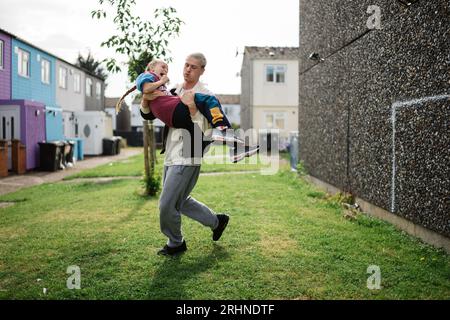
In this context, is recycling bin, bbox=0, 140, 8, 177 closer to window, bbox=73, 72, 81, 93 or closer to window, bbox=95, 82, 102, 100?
window, bbox=73, 72, 81, 93

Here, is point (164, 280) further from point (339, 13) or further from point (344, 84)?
point (339, 13)

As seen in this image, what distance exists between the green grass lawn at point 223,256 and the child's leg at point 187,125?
44.3 inches

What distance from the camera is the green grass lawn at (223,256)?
356cm

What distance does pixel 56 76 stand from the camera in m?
21.6

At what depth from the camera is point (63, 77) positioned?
75.6 ft

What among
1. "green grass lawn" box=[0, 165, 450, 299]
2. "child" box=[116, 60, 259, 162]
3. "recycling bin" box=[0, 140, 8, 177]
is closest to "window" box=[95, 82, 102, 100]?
"recycling bin" box=[0, 140, 8, 177]

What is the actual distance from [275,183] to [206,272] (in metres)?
6.97

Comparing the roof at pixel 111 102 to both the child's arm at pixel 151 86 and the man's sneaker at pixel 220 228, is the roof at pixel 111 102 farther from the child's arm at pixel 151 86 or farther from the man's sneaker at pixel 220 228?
the child's arm at pixel 151 86

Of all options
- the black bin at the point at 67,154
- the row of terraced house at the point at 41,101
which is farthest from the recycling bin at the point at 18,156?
the black bin at the point at 67,154

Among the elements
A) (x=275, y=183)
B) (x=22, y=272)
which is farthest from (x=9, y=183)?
(x=22, y=272)

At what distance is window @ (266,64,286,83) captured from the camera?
28859 millimetres

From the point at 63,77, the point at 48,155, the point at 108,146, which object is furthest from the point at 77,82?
the point at 48,155

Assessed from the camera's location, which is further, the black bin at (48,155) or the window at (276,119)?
the window at (276,119)

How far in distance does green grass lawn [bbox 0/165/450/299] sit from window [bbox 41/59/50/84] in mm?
13626
